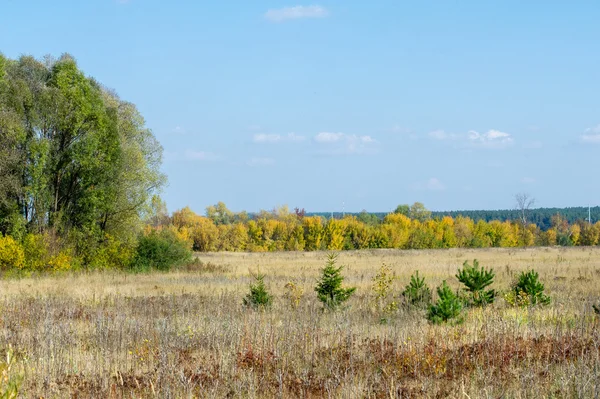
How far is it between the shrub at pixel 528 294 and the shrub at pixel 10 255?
76.0 ft

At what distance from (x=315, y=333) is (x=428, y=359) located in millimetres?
2538

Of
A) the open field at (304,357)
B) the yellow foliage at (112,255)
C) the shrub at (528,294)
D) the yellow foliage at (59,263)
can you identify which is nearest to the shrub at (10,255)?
the yellow foliage at (59,263)

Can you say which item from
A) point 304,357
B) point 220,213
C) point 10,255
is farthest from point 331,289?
point 220,213

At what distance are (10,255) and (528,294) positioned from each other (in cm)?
2378

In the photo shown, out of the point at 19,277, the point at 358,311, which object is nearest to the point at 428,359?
the point at 358,311

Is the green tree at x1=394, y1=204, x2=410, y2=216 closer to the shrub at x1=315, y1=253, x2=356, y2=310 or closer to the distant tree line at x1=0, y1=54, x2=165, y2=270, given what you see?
the distant tree line at x1=0, y1=54, x2=165, y2=270

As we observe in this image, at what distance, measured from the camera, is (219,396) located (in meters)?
7.75

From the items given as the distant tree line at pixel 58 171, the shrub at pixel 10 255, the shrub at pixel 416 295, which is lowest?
the shrub at pixel 416 295

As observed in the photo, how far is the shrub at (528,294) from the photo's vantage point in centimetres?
1555

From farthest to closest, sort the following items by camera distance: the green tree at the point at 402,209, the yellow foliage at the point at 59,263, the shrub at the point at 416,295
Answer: the green tree at the point at 402,209, the yellow foliage at the point at 59,263, the shrub at the point at 416,295

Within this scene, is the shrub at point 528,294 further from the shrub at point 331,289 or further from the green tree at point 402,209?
the green tree at point 402,209

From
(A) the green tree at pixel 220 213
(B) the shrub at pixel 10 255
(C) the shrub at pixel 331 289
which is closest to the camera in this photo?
(C) the shrub at pixel 331 289

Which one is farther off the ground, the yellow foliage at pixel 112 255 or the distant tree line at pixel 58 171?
the distant tree line at pixel 58 171

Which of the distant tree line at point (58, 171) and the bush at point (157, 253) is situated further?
the bush at point (157, 253)
